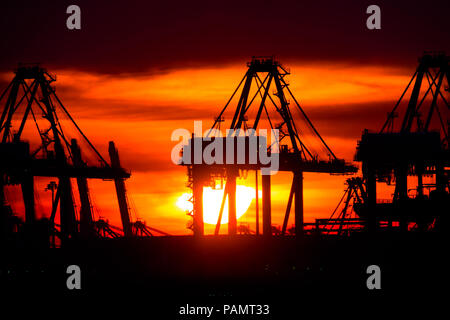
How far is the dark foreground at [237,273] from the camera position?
275 feet

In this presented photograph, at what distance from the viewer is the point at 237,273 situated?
294 feet

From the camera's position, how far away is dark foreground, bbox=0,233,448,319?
83938 millimetres

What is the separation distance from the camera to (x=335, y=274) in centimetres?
8975

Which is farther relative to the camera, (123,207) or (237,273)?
(123,207)

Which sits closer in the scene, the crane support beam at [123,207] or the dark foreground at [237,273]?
the dark foreground at [237,273]

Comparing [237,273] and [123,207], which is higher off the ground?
[123,207]

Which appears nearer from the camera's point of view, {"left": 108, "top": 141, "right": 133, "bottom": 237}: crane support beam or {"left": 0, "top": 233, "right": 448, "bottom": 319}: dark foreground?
{"left": 0, "top": 233, "right": 448, "bottom": 319}: dark foreground

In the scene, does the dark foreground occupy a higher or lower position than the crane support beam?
lower

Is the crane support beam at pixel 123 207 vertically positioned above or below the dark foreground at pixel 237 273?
above

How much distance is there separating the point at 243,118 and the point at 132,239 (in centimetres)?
1798

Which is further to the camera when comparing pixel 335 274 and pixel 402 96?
pixel 402 96
